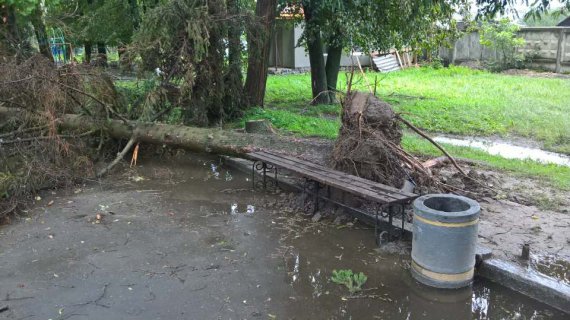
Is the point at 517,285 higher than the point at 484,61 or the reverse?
the reverse

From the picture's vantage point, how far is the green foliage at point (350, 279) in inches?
159

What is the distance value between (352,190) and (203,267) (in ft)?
5.20

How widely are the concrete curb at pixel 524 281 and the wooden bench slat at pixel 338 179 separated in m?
0.85

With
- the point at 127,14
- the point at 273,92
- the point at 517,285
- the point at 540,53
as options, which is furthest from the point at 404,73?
the point at 517,285

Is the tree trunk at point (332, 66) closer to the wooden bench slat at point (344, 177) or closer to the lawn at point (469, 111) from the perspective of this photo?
the lawn at point (469, 111)

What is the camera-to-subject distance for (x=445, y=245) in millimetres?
3893

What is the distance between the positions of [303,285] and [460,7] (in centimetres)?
1063

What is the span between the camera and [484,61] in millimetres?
21531

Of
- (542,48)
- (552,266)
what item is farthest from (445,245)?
(542,48)

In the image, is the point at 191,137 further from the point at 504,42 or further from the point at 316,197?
the point at 504,42

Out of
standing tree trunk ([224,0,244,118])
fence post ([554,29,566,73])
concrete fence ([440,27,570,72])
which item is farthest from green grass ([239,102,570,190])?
fence post ([554,29,566,73])

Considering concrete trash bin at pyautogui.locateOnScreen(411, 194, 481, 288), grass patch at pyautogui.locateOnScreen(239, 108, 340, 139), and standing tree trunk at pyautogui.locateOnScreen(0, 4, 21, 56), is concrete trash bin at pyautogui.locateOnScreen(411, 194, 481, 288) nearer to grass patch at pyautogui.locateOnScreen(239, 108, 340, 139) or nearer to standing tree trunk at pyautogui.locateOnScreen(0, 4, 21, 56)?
grass patch at pyautogui.locateOnScreen(239, 108, 340, 139)

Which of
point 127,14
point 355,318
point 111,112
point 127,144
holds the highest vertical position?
point 127,14

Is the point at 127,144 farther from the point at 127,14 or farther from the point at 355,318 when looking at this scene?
the point at 127,14
